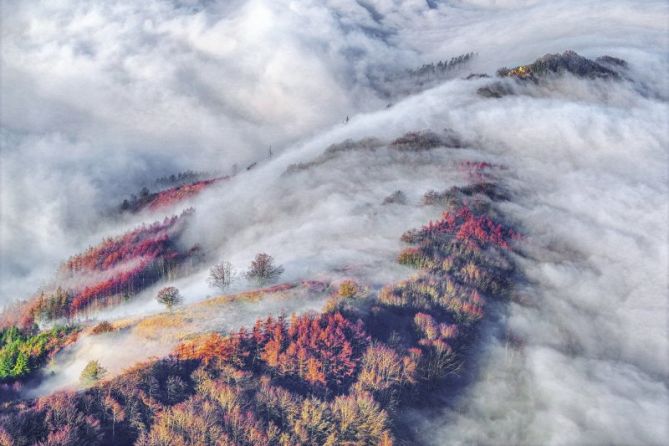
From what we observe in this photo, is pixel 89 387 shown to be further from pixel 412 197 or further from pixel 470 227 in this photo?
pixel 412 197

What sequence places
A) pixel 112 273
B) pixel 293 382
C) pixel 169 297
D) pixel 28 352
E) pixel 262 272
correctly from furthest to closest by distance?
pixel 112 273
pixel 262 272
pixel 169 297
pixel 28 352
pixel 293 382

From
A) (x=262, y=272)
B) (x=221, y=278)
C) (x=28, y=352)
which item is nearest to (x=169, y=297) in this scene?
(x=221, y=278)

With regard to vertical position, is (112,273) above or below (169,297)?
below

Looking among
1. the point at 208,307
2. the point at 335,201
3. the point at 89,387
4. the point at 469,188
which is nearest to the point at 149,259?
the point at 335,201

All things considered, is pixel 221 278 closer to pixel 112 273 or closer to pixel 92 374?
pixel 92 374

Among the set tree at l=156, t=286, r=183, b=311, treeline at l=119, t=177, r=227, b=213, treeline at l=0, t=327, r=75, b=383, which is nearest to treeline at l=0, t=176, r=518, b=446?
treeline at l=0, t=327, r=75, b=383
